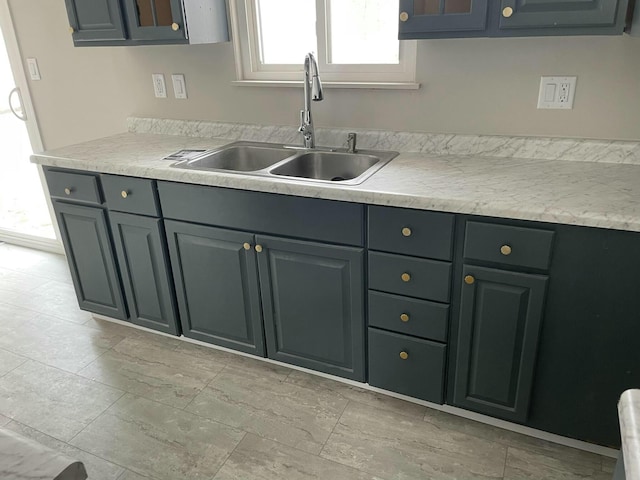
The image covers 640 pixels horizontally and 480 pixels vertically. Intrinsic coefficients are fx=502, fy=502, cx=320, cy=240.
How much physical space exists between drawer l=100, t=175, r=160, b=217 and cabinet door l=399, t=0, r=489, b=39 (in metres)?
1.20

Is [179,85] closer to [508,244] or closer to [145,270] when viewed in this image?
[145,270]

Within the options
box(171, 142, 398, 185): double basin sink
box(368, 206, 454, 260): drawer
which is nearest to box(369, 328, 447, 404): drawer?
box(368, 206, 454, 260): drawer

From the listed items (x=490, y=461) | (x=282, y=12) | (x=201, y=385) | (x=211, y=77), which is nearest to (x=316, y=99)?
(x=282, y=12)

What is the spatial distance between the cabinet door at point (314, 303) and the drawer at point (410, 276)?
0.06m

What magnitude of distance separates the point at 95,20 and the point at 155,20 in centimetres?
35

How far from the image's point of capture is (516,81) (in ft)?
6.39

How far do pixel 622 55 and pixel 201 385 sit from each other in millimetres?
2089

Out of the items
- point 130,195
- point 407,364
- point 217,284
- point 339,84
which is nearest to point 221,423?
point 217,284

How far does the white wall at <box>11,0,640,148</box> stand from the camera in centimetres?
184

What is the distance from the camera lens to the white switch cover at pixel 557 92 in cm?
187

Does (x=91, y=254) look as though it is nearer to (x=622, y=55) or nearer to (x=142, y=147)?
(x=142, y=147)

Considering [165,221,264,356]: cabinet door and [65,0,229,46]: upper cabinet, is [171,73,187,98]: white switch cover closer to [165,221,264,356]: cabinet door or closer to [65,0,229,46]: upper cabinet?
[65,0,229,46]: upper cabinet

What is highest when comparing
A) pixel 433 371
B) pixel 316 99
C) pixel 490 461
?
pixel 316 99

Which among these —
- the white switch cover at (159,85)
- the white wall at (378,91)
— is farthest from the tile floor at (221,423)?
the white switch cover at (159,85)
